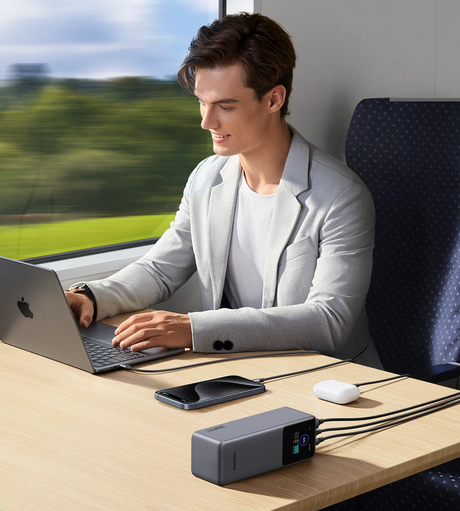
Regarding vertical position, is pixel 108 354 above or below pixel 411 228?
below

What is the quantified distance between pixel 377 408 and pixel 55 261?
113cm

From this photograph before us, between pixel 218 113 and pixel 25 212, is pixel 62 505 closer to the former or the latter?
pixel 218 113

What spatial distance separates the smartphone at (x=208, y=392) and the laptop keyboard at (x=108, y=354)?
183 millimetres

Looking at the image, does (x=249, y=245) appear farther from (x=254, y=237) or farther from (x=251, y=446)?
(x=251, y=446)

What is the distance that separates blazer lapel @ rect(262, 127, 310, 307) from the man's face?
12cm

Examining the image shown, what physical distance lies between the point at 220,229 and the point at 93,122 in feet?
1.68

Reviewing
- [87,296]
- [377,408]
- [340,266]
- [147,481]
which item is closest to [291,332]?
[340,266]

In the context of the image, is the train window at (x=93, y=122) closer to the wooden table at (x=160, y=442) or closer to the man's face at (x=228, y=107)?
the man's face at (x=228, y=107)

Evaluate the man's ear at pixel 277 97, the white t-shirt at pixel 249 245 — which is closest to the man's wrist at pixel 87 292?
the white t-shirt at pixel 249 245

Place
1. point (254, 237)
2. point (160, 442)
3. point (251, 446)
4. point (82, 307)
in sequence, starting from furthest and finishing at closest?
1. point (254, 237)
2. point (82, 307)
3. point (160, 442)
4. point (251, 446)

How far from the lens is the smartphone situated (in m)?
1.12

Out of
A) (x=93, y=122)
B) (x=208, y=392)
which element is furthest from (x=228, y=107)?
(x=208, y=392)

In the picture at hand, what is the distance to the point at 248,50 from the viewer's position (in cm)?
170

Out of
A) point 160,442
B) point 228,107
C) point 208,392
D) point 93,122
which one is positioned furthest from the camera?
point 93,122
